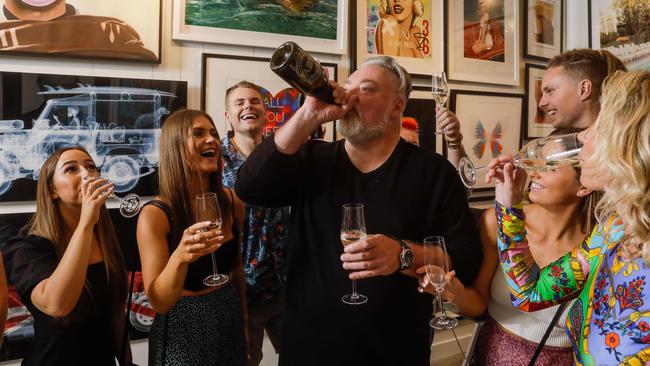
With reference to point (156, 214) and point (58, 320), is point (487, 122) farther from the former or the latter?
point (58, 320)

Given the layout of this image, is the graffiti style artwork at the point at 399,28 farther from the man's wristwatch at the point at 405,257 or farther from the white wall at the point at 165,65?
the man's wristwatch at the point at 405,257

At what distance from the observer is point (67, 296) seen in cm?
142

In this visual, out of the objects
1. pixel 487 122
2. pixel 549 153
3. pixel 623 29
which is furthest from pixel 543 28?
pixel 549 153

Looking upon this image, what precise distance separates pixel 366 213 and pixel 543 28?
10.6ft

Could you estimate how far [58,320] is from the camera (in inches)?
58.0

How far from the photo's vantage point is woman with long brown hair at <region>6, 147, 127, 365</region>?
144cm

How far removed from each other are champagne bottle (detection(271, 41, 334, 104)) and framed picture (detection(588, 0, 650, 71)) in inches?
130

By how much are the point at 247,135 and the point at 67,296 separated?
3.82 ft

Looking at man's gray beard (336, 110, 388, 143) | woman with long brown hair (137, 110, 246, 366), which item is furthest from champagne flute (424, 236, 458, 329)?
woman with long brown hair (137, 110, 246, 366)

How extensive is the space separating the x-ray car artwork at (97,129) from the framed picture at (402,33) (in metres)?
1.23

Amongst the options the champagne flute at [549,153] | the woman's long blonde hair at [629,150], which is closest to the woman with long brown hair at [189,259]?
the champagne flute at [549,153]

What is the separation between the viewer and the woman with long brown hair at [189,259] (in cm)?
145

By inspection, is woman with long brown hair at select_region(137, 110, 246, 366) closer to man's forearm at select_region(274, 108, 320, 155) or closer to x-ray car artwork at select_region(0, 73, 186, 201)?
man's forearm at select_region(274, 108, 320, 155)

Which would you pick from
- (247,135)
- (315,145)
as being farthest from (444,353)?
(315,145)
